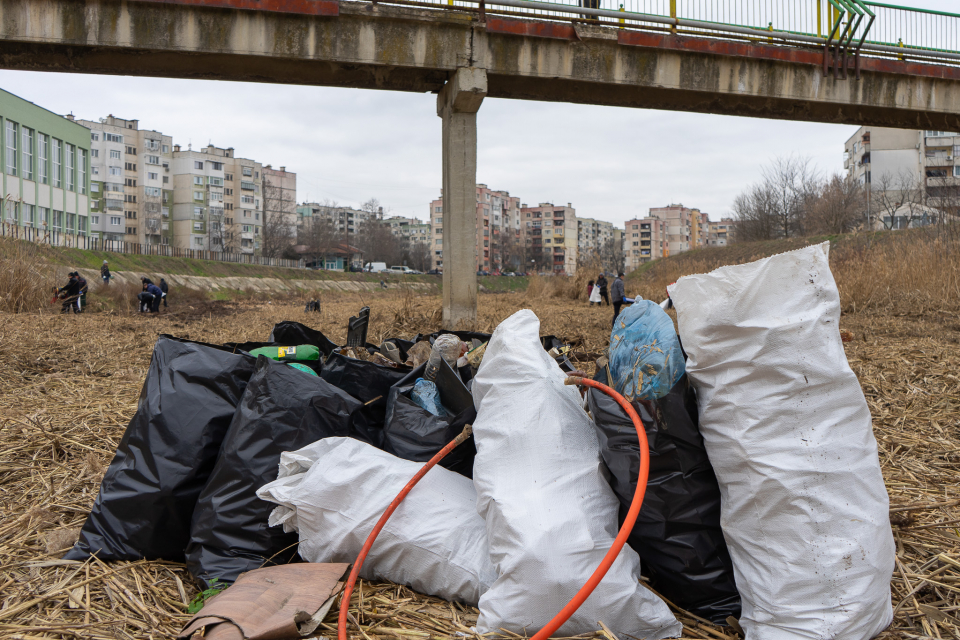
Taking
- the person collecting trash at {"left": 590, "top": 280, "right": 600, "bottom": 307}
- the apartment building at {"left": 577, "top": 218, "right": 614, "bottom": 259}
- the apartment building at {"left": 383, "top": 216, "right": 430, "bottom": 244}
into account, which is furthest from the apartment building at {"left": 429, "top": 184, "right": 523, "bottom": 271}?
the person collecting trash at {"left": 590, "top": 280, "right": 600, "bottom": 307}

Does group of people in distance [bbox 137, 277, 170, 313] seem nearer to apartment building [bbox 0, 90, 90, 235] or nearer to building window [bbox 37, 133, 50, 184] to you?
apartment building [bbox 0, 90, 90, 235]

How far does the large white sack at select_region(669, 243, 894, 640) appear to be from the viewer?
1.44m

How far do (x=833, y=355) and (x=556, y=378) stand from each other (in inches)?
30.9

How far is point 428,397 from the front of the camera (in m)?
2.35

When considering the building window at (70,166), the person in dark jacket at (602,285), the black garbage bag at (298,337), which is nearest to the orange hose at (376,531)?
the black garbage bag at (298,337)

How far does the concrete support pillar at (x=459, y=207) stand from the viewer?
7895 mm

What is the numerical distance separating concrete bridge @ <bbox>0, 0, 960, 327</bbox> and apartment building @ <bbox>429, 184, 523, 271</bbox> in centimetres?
7336

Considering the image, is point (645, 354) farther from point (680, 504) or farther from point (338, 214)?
point (338, 214)

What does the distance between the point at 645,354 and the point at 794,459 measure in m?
0.46

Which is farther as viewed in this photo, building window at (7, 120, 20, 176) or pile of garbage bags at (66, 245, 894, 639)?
building window at (7, 120, 20, 176)

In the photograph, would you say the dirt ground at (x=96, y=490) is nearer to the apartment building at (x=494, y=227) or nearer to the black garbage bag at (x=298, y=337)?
the black garbage bag at (x=298, y=337)

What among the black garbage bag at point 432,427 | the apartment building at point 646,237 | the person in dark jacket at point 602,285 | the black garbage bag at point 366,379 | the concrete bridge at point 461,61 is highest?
the apartment building at point 646,237

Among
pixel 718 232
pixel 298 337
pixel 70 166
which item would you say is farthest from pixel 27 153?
pixel 718 232

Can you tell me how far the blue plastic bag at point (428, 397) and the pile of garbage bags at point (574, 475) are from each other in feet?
0.05
